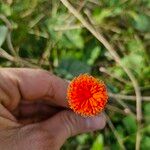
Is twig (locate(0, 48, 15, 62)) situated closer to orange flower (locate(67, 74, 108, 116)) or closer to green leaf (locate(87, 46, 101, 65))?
green leaf (locate(87, 46, 101, 65))

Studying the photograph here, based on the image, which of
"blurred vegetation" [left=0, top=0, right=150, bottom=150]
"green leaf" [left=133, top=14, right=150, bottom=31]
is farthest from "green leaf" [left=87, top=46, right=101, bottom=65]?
"green leaf" [left=133, top=14, right=150, bottom=31]

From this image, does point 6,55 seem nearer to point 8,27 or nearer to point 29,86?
point 8,27

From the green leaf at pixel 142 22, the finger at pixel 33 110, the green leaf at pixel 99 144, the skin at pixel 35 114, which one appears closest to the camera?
the skin at pixel 35 114

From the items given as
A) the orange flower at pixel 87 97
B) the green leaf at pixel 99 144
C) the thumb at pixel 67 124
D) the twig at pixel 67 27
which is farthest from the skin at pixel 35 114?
the twig at pixel 67 27

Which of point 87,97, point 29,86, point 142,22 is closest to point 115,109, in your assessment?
point 142,22

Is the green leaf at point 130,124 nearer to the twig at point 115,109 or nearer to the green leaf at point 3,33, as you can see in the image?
the twig at point 115,109

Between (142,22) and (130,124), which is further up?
(142,22)
